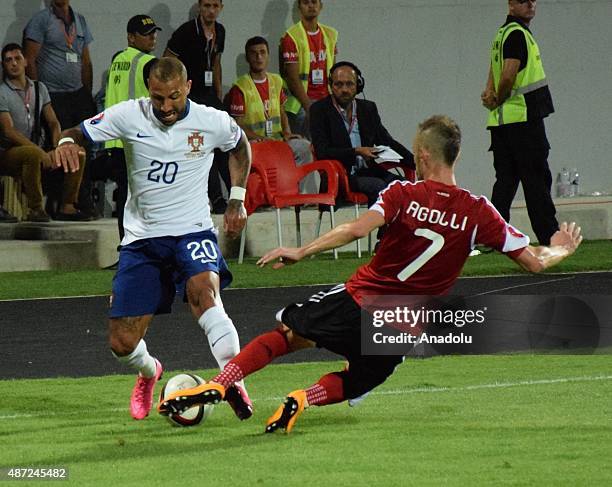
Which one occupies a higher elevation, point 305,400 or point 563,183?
point 305,400

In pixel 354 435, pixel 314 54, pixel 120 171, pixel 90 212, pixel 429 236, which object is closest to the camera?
pixel 429 236

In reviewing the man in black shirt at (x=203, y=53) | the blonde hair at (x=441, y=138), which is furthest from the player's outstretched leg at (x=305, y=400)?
the man in black shirt at (x=203, y=53)

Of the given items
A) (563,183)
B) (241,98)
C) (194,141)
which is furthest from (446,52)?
(194,141)

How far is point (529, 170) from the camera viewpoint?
16.2 meters

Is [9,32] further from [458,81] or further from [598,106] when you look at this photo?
[598,106]

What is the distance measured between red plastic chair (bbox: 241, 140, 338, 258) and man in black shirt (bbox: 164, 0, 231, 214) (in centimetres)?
95

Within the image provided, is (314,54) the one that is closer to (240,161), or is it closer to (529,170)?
(529,170)

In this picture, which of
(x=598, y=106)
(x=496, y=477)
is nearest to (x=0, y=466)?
(x=496, y=477)

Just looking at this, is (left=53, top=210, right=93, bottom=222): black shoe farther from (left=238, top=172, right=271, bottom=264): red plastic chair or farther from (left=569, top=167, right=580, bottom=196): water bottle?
(left=569, top=167, right=580, bottom=196): water bottle

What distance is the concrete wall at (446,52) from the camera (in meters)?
19.7

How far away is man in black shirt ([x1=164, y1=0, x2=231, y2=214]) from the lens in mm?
17641

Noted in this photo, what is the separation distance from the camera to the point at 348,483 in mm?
6551

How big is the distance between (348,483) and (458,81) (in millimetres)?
15268

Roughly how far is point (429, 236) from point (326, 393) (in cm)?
96
